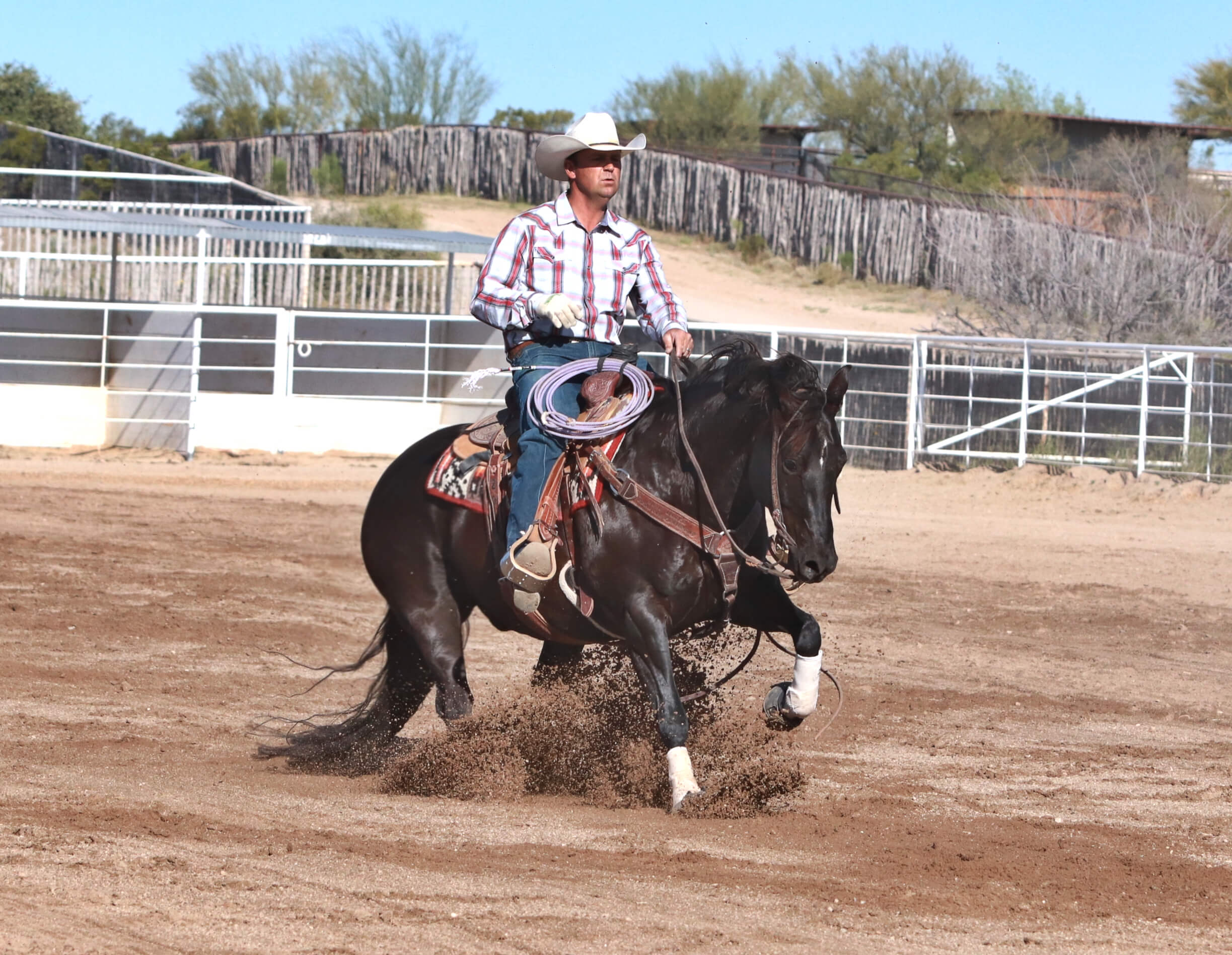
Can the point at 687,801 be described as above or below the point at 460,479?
below

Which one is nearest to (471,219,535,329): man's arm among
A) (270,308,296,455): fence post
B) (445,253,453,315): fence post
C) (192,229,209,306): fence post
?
(270,308,296,455): fence post

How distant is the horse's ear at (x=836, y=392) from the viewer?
4.46 meters

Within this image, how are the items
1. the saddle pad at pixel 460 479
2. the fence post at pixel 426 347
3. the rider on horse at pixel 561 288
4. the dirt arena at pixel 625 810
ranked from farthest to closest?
the fence post at pixel 426 347, the saddle pad at pixel 460 479, the rider on horse at pixel 561 288, the dirt arena at pixel 625 810

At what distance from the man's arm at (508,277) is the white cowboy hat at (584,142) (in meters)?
0.25

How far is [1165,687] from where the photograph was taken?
7.78 metres

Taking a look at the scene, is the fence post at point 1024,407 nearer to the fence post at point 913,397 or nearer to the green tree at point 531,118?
the fence post at point 913,397

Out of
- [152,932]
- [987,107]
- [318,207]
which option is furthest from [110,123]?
[152,932]

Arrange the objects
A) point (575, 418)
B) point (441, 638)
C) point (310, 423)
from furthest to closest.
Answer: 1. point (310, 423)
2. point (441, 638)
3. point (575, 418)

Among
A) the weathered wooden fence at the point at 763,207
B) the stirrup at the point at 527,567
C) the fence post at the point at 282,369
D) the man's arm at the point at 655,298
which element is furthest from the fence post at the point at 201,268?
the stirrup at the point at 527,567

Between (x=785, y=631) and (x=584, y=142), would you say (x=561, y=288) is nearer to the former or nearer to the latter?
(x=584, y=142)

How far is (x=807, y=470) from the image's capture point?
14.9 feet

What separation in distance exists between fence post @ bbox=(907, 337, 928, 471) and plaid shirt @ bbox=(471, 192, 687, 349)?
41.2ft

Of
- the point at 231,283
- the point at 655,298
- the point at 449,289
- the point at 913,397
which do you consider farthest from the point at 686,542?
the point at 231,283

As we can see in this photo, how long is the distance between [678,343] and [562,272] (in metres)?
0.51
